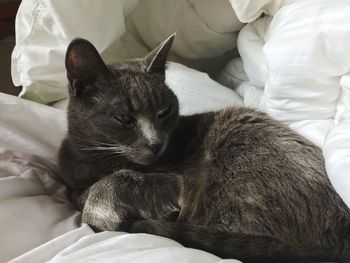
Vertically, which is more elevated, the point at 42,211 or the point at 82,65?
the point at 82,65

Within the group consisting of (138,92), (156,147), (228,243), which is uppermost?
(138,92)

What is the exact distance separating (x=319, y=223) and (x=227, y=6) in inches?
33.7

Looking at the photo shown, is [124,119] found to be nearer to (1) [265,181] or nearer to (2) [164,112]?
(2) [164,112]

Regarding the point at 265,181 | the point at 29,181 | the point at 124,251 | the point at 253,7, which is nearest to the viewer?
the point at 124,251

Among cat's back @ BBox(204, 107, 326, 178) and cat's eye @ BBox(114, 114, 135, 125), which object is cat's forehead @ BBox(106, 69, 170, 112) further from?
cat's back @ BBox(204, 107, 326, 178)

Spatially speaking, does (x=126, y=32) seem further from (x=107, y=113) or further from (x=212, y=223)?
(x=212, y=223)

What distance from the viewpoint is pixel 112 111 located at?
1113 mm

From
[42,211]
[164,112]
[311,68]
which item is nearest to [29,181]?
[42,211]

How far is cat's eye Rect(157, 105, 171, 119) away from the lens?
1174mm

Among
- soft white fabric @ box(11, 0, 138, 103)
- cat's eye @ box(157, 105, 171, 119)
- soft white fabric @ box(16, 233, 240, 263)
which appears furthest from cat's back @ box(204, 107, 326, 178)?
soft white fabric @ box(11, 0, 138, 103)

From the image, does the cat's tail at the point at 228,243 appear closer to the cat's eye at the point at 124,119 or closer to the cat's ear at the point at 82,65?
the cat's eye at the point at 124,119

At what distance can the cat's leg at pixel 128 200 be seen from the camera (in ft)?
3.51

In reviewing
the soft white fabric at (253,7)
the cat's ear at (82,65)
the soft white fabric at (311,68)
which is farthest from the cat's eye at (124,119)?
the soft white fabric at (253,7)

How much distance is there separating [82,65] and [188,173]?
0.37 metres
